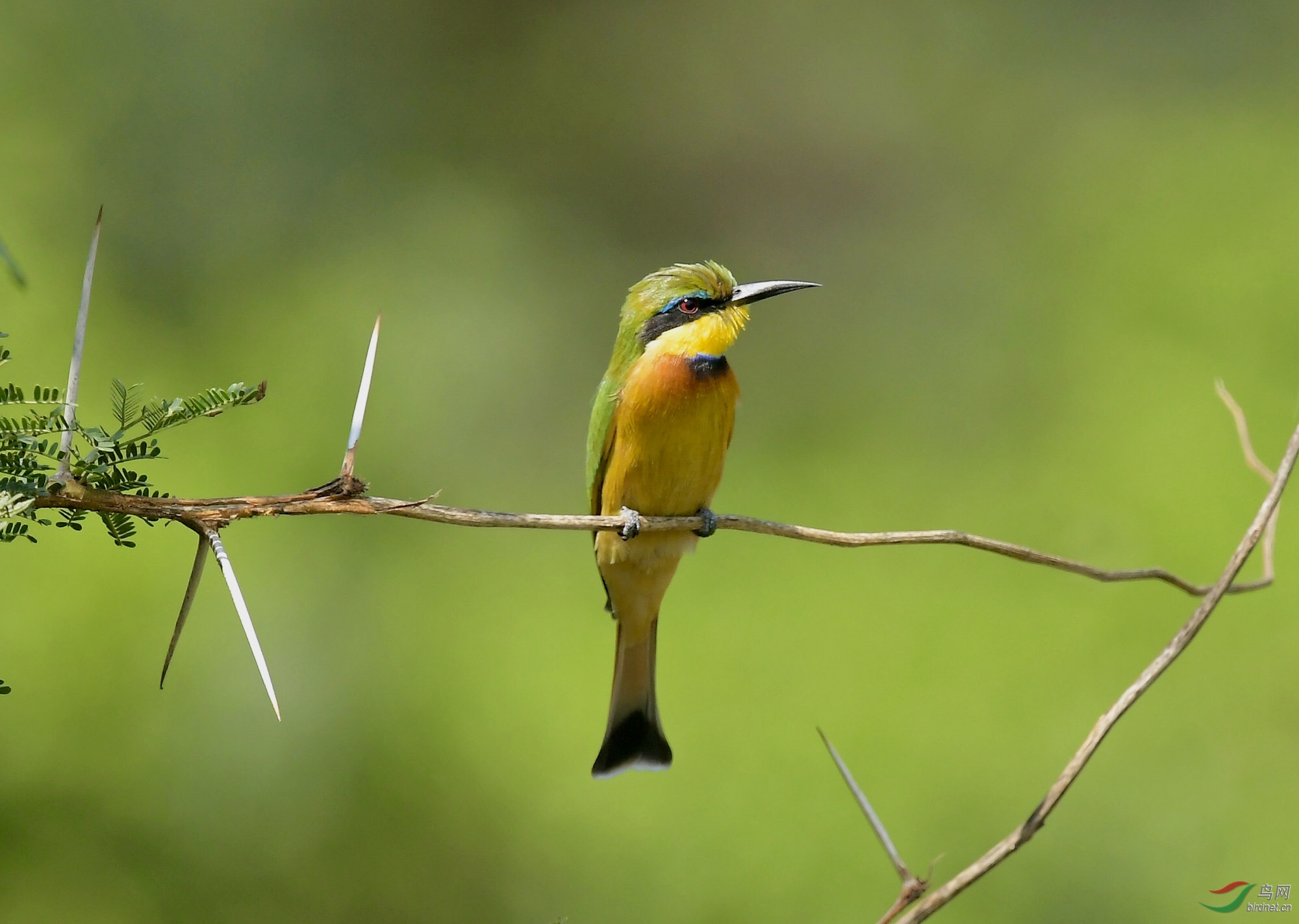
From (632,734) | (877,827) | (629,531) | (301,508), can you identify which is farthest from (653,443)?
(301,508)

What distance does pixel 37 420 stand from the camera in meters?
0.78

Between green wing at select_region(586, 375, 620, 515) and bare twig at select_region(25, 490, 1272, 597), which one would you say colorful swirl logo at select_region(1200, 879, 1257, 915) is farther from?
bare twig at select_region(25, 490, 1272, 597)

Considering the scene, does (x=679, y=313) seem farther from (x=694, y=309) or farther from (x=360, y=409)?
(x=360, y=409)

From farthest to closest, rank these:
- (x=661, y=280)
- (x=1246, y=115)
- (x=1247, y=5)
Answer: (x=1247, y=5) < (x=1246, y=115) < (x=661, y=280)

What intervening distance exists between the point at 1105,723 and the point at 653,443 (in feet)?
3.11

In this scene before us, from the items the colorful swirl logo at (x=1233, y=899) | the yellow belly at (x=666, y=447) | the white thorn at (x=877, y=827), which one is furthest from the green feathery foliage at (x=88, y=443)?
the colorful swirl logo at (x=1233, y=899)

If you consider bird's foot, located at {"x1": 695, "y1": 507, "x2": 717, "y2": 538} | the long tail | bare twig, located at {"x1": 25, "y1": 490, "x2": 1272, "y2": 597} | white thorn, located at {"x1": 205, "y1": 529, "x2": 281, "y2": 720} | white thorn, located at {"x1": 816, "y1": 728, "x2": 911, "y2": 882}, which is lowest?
white thorn, located at {"x1": 816, "y1": 728, "x2": 911, "y2": 882}

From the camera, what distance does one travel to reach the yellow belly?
1.80 m

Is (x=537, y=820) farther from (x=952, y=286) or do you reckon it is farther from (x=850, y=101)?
(x=850, y=101)

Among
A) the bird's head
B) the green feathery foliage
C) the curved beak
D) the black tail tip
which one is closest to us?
the green feathery foliage

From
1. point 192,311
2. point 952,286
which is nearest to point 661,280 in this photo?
point 192,311

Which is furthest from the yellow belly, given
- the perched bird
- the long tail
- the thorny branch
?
the thorny branch

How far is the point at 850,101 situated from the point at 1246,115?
1.57 meters

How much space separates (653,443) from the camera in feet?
5.94
